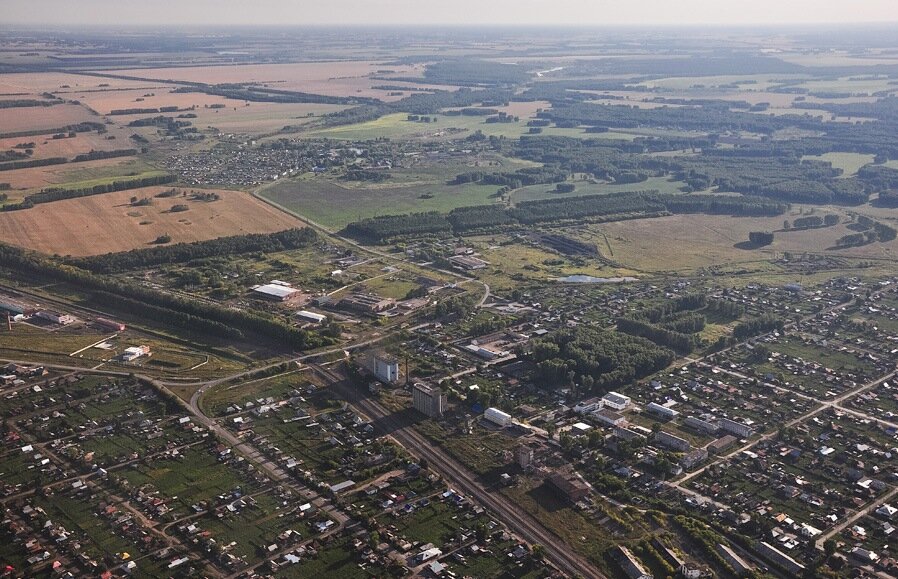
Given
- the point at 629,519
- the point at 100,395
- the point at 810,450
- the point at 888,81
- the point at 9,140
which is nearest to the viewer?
the point at 629,519

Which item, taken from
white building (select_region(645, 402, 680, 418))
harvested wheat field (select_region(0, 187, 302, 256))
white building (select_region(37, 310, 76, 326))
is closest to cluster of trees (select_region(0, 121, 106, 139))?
harvested wheat field (select_region(0, 187, 302, 256))

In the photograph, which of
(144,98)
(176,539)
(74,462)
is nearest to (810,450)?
(176,539)

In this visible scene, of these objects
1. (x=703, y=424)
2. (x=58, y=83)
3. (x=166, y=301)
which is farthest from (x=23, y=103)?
(x=703, y=424)

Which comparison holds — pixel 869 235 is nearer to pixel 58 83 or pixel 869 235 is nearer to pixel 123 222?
pixel 123 222

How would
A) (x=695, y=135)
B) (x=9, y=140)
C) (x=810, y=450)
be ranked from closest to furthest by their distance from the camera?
1. (x=810, y=450)
2. (x=9, y=140)
3. (x=695, y=135)

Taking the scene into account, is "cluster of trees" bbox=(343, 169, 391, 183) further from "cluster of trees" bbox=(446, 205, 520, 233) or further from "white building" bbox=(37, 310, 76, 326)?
"white building" bbox=(37, 310, 76, 326)

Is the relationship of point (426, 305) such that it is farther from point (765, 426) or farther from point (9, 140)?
point (9, 140)

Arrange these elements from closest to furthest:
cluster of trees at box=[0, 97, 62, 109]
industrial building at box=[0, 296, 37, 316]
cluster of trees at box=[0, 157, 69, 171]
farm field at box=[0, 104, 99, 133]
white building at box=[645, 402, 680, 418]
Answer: white building at box=[645, 402, 680, 418]
industrial building at box=[0, 296, 37, 316]
cluster of trees at box=[0, 157, 69, 171]
farm field at box=[0, 104, 99, 133]
cluster of trees at box=[0, 97, 62, 109]
